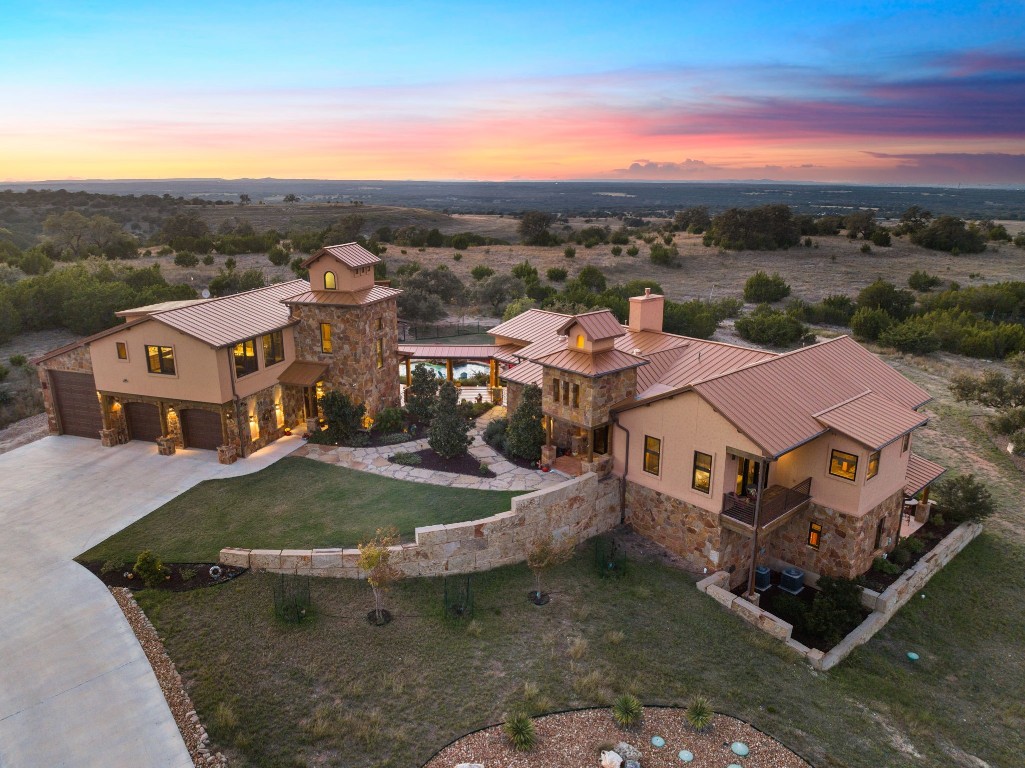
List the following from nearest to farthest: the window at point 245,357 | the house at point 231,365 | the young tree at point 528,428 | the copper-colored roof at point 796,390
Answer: the copper-colored roof at point 796,390, the young tree at point 528,428, the house at point 231,365, the window at point 245,357

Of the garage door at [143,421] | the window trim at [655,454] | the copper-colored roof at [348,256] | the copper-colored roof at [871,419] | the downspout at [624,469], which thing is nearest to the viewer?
the copper-colored roof at [871,419]

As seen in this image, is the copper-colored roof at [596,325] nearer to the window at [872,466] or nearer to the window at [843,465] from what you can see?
the window at [843,465]

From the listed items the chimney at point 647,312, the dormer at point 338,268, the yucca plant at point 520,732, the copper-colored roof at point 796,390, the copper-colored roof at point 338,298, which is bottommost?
the yucca plant at point 520,732

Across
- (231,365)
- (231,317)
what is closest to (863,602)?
(231,365)

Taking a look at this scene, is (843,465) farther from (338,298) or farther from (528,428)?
(338,298)

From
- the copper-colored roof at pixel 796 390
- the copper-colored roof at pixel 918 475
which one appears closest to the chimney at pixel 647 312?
the copper-colored roof at pixel 796 390

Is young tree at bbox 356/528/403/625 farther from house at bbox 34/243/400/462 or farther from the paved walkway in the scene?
house at bbox 34/243/400/462
